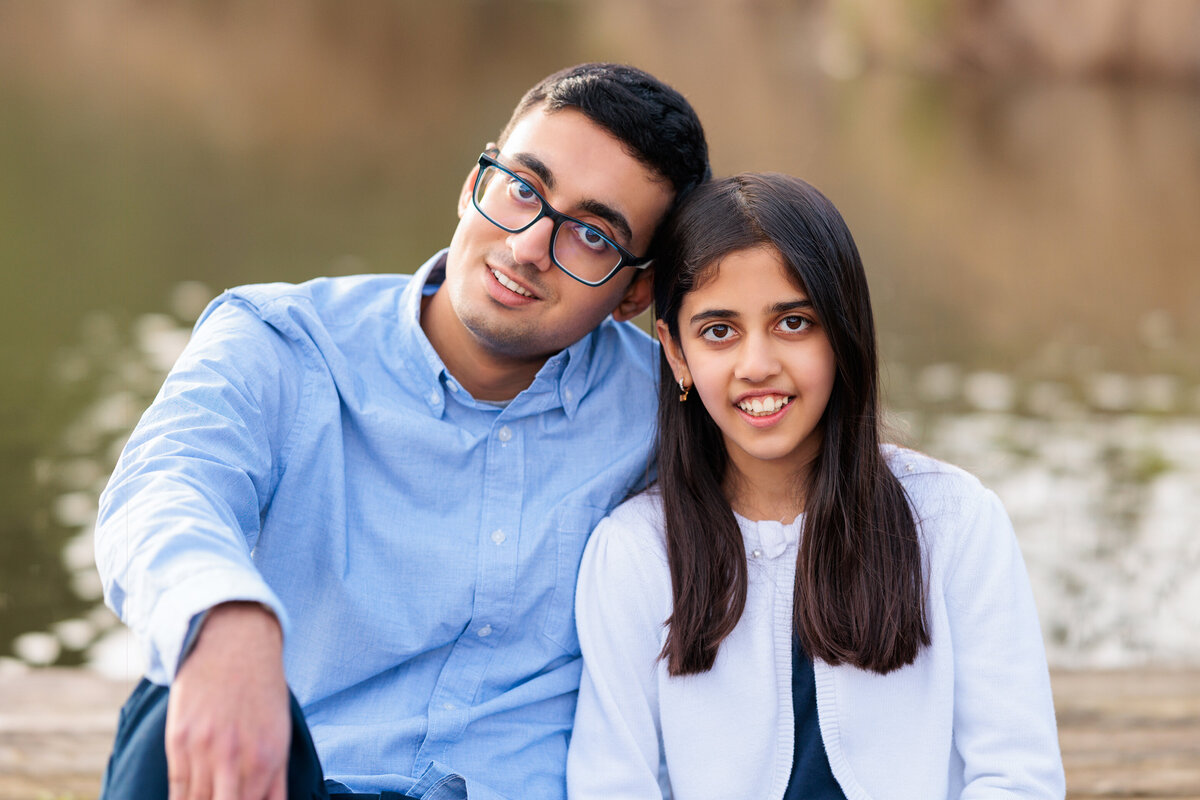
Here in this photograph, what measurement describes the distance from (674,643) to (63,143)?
11212mm

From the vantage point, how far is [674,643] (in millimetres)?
2283

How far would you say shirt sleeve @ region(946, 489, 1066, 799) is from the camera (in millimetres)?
2182

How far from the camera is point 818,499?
238cm

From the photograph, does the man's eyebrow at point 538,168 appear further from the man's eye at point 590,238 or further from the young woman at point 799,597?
the young woman at point 799,597

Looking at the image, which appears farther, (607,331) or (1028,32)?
(1028,32)

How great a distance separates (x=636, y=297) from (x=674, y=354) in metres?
0.24

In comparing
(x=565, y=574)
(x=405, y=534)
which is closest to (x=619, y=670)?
(x=565, y=574)

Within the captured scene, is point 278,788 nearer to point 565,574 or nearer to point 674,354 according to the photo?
point 565,574

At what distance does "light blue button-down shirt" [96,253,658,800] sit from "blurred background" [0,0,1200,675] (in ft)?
2.51

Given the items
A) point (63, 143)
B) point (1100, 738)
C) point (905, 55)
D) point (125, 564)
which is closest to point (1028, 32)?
point (905, 55)

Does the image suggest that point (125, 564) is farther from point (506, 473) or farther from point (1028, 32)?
point (1028, 32)

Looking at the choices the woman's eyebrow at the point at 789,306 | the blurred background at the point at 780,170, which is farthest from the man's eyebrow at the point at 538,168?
the blurred background at the point at 780,170

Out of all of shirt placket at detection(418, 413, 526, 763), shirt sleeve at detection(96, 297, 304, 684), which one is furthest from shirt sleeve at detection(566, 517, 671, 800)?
shirt sleeve at detection(96, 297, 304, 684)

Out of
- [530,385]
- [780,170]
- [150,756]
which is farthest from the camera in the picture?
[780,170]
